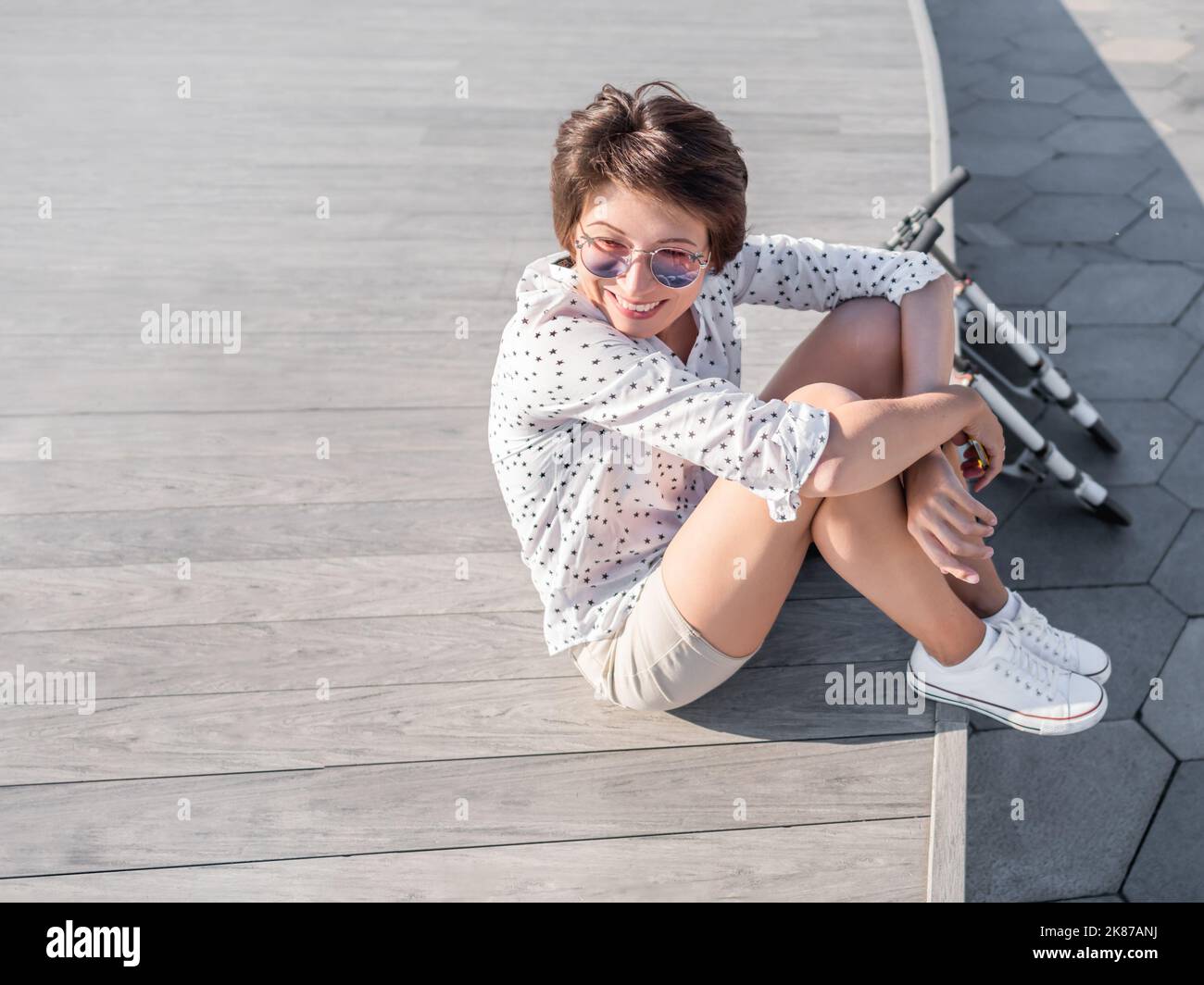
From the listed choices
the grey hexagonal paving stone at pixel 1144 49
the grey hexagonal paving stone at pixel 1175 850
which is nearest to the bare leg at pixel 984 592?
the grey hexagonal paving stone at pixel 1175 850

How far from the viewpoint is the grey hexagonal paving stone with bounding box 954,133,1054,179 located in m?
4.20

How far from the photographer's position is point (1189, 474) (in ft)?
9.62

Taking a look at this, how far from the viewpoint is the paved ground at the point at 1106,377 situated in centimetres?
217

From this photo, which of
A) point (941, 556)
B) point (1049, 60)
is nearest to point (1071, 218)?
point (1049, 60)

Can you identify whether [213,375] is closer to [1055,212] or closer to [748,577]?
[748,577]

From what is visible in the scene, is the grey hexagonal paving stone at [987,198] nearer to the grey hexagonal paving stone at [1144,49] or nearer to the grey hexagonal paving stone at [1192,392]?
the grey hexagonal paving stone at [1192,392]

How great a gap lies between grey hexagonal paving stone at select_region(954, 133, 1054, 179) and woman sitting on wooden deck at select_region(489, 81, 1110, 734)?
9.39 ft

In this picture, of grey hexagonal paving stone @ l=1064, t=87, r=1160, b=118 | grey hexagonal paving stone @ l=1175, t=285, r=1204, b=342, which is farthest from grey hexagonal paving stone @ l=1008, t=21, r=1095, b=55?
grey hexagonal paving stone @ l=1175, t=285, r=1204, b=342

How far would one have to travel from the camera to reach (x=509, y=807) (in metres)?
1.57

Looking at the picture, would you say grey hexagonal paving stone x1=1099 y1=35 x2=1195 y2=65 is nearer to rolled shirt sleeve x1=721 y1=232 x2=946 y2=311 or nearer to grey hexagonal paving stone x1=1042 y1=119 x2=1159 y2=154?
grey hexagonal paving stone x1=1042 y1=119 x2=1159 y2=154

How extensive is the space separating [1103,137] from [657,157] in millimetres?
3892

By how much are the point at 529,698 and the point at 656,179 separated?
90 cm

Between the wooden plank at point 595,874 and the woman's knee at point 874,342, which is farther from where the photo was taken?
the woman's knee at point 874,342
